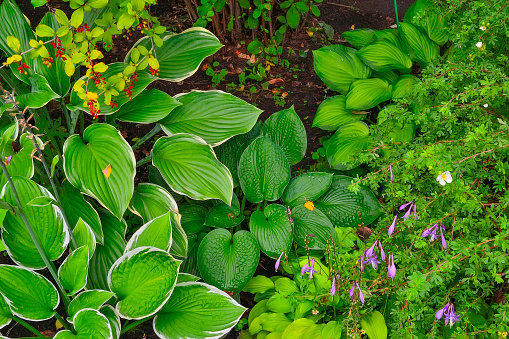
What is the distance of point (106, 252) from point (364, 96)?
5.50 feet

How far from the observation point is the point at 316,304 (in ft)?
5.97

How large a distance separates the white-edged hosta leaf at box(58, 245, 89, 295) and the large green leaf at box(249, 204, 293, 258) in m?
0.79

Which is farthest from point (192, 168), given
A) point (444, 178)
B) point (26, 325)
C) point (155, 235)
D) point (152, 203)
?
point (444, 178)

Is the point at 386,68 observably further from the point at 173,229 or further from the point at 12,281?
the point at 12,281

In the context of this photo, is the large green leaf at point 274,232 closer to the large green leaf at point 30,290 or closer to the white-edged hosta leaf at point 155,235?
the white-edged hosta leaf at point 155,235

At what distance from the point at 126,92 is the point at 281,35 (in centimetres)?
127

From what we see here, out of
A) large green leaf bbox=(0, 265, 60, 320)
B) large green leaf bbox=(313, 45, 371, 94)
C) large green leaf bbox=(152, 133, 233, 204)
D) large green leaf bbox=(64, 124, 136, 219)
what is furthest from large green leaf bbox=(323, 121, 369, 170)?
large green leaf bbox=(0, 265, 60, 320)

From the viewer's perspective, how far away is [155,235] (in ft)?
6.08

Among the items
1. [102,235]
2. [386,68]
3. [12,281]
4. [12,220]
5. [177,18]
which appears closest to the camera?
[12,281]

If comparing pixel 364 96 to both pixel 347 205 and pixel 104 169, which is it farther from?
pixel 104 169

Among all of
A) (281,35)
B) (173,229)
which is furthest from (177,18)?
(173,229)

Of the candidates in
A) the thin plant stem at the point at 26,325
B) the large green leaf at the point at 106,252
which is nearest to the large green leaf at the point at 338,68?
the large green leaf at the point at 106,252

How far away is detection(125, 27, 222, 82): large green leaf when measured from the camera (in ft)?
7.41

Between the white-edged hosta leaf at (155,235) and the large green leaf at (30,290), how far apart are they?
35 cm
